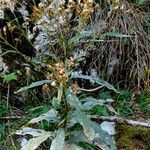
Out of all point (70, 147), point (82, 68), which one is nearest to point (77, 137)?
point (70, 147)

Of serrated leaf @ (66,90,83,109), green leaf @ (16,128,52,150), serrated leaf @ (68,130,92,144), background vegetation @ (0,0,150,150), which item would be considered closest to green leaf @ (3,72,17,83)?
background vegetation @ (0,0,150,150)

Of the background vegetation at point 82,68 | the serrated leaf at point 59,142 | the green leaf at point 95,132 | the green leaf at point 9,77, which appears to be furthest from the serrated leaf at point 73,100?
the green leaf at point 9,77

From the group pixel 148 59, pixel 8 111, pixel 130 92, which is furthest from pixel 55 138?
pixel 148 59

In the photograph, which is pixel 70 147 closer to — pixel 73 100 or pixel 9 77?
pixel 73 100

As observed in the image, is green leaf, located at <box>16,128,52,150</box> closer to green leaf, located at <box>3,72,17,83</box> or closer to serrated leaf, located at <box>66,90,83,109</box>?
serrated leaf, located at <box>66,90,83,109</box>

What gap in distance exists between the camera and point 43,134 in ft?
8.02

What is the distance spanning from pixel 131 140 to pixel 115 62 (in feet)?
2.66

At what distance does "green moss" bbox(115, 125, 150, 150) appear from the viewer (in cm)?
295

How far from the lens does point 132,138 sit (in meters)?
3.01

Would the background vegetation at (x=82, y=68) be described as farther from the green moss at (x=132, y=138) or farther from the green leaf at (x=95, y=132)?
the green leaf at (x=95, y=132)

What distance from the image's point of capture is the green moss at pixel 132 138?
116 inches

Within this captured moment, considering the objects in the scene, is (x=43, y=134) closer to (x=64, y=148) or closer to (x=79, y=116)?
(x=64, y=148)

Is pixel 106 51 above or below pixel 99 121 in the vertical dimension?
above

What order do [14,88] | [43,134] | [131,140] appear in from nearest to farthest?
[43,134] < [131,140] < [14,88]
